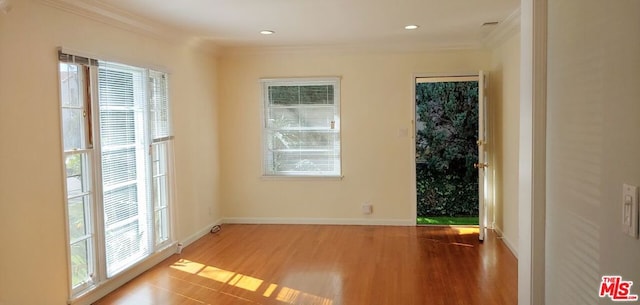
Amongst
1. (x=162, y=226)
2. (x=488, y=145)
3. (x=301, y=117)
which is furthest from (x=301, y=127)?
(x=488, y=145)

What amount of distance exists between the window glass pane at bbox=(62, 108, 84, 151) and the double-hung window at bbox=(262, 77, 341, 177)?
298 cm

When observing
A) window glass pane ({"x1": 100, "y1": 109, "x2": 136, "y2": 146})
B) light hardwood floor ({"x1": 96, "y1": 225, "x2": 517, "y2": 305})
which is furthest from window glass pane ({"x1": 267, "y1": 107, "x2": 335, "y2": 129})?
window glass pane ({"x1": 100, "y1": 109, "x2": 136, "y2": 146})

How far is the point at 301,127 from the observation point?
6.21m

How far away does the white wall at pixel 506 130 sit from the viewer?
183 inches

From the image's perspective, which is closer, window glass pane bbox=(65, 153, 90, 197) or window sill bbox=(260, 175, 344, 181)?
window glass pane bbox=(65, 153, 90, 197)

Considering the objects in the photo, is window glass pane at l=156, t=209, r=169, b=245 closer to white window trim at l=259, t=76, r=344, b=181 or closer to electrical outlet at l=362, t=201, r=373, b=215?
white window trim at l=259, t=76, r=344, b=181

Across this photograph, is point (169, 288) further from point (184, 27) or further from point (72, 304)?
point (184, 27)

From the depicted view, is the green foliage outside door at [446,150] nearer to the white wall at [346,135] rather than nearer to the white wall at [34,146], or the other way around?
the white wall at [346,135]

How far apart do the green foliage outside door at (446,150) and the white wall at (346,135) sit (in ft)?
4.55

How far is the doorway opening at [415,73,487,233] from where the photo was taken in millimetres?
7191

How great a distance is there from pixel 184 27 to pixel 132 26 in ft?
2.12

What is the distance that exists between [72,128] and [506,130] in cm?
421

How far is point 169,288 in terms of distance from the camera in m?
3.88

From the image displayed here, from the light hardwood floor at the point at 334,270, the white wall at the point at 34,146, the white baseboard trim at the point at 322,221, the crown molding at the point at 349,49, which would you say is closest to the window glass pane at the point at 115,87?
the white wall at the point at 34,146
